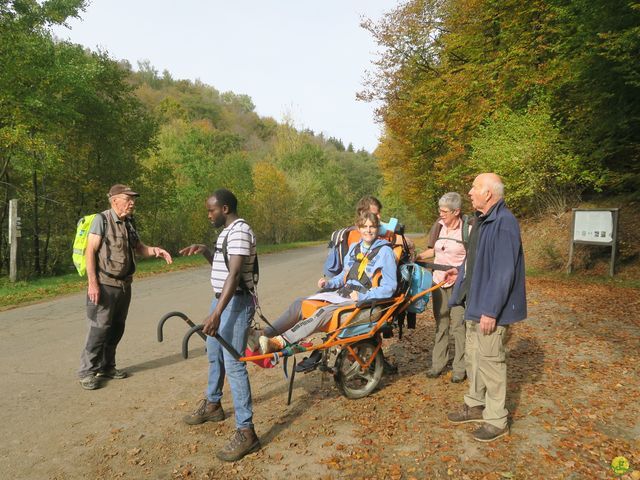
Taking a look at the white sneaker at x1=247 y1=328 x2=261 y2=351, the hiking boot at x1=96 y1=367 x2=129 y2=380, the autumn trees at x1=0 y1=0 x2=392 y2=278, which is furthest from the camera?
the autumn trees at x1=0 y1=0 x2=392 y2=278

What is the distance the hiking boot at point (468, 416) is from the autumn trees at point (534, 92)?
392 inches

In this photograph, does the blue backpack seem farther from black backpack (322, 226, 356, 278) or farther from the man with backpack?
the man with backpack

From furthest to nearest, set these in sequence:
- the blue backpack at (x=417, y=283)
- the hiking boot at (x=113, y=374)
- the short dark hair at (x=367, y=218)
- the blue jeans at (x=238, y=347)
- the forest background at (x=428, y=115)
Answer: the forest background at (x=428, y=115) → the hiking boot at (x=113, y=374) → the blue backpack at (x=417, y=283) → the short dark hair at (x=367, y=218) → the blue jeans at (x=238, y=347)

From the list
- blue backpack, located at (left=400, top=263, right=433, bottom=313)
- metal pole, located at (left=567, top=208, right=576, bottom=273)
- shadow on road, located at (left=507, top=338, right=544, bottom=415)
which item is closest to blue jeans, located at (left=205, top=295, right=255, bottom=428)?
blue backpack, located at (left=400, top=263, right=433, bottom=313)

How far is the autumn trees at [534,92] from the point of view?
39.4 feet

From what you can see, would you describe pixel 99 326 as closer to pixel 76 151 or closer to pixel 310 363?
pixel 310 363

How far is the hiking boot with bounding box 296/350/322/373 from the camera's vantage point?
13.5ft

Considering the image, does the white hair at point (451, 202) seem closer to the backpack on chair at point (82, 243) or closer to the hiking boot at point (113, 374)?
the backpack on chair at point (82, 243)

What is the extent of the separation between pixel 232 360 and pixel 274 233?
39639mm

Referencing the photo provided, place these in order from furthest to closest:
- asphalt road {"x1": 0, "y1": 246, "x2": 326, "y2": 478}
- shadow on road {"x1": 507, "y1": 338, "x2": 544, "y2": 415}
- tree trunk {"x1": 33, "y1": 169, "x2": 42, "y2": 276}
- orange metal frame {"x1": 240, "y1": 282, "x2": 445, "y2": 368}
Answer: tree trunk {"x1": 33, "y1": 169, "x2": 42, "y2": 276} < shadow on road {"x1": 507, "y1": 338, "x2": 544, "y2": 415} < orange metal frame {"x1": 240, "y1": 282, "x2": 445, "y2": 368} < asphalt road {"x1": 0, "y1": 246, "x2": 326, "y2": 478}

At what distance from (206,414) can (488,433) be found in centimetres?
250

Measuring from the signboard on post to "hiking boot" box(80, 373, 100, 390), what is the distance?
12.0 metres

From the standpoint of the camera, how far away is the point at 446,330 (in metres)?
5.15

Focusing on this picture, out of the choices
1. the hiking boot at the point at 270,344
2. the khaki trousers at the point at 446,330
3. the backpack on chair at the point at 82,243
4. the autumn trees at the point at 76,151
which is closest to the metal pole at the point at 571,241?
the khaki trousers at the point at 446,330
